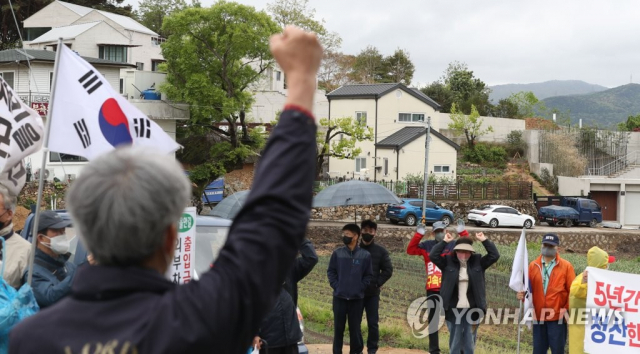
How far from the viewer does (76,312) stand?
1.70 m

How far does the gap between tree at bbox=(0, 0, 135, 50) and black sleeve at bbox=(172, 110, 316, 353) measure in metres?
50.6

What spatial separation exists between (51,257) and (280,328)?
264 cm

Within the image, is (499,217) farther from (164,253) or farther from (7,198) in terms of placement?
(164,253)

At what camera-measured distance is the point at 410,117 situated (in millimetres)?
51281

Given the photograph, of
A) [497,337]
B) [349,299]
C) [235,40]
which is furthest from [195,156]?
[349,299]

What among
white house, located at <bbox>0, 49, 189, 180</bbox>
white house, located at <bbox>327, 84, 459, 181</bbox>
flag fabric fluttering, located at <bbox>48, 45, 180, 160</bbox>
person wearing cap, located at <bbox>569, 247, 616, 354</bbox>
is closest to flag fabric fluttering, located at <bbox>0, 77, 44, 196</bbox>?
flag fabric fluttering, located at <bbox>48, 45, 180, 160</bbox>

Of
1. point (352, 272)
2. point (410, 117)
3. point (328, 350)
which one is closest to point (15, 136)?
point (352, 272)

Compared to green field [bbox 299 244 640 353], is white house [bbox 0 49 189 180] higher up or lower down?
higher up

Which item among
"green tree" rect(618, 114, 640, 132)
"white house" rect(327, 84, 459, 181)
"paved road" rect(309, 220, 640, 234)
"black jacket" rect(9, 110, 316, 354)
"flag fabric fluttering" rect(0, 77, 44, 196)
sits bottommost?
A: "paved road" rect(309, 220, 640, 234)

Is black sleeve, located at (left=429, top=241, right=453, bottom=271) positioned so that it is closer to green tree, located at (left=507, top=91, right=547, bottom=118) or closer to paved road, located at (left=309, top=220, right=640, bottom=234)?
paved road, located at (left=309, top=220, right=640, bottom=234)

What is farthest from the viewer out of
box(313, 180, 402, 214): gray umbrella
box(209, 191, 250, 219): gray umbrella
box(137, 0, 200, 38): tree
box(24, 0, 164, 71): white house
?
box(137, 0, 200, 38): tree

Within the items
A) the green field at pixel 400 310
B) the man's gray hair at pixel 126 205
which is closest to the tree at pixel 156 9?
the green field at pixel 400 310

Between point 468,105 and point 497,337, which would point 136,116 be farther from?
point 468,105

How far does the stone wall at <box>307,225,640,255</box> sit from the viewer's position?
119 ft
